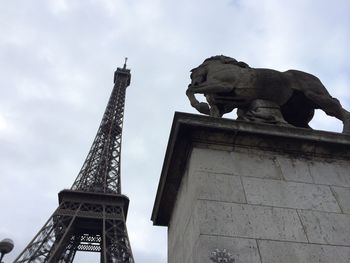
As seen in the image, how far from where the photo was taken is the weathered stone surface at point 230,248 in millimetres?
4344

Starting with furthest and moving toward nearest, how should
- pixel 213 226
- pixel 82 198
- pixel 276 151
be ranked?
pixel 82 198, pixel 276 151, pixel 213 226

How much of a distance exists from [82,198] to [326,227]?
45.2m

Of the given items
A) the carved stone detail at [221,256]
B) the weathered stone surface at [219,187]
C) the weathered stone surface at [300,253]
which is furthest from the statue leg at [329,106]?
the carved stone detail at [221,256]

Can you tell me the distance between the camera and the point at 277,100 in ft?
22.9

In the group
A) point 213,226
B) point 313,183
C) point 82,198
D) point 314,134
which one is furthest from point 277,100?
point 82,198

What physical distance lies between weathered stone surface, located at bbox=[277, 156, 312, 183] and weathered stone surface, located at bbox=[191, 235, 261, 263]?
4.74 feet

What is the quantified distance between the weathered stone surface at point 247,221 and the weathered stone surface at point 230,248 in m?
0.09

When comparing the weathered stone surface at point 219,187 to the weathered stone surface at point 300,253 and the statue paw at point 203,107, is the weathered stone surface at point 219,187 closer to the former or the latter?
the weathered stone surface at point 300,253

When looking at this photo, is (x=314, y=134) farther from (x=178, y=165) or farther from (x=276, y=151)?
(x=178, y=165)

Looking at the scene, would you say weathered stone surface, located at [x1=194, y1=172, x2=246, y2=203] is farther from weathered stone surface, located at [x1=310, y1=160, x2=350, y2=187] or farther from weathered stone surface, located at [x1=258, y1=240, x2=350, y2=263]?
weathered stone surface, located at [x1=310, y1=160, x2=350, y2=187]

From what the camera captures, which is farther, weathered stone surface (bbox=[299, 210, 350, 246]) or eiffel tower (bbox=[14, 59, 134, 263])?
eiffel tower (bbox=[14, 59, 134, 263])

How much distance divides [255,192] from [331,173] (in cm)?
145

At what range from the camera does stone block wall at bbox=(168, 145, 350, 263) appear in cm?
456

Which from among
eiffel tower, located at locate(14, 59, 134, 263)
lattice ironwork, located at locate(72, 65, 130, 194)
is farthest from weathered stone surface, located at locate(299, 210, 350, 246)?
lattice ironwork, located at locate(72, 65, 130, 194)
